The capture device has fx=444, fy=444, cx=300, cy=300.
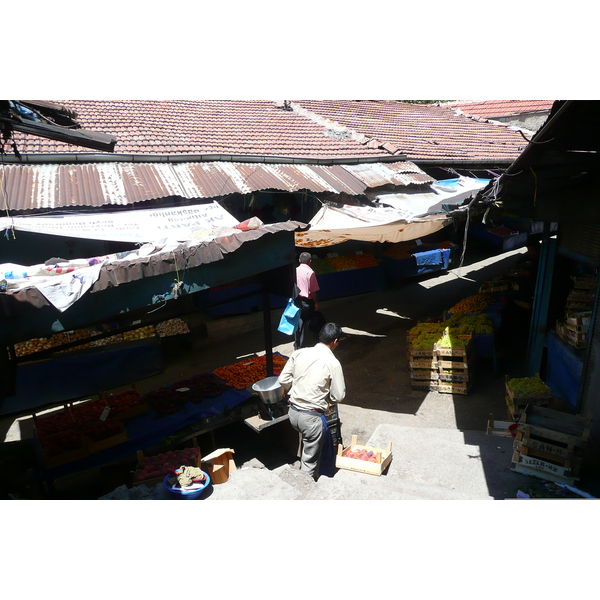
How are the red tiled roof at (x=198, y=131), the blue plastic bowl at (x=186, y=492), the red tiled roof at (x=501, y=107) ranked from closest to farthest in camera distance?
the blue plastic bowl at (x=186, y=492), the red tiled roof at (x=198, y=131), the red tiled roof at (x=501, y=107)

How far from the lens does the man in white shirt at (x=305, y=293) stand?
7.66 metres

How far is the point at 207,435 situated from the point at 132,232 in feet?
10.4

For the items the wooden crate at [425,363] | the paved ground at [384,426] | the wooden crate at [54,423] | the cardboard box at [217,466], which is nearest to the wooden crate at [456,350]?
the wooden crate at [425,363]

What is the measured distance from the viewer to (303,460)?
4.89 metres

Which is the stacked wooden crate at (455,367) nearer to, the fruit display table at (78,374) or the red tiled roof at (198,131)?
the fruit display table at (78,374)

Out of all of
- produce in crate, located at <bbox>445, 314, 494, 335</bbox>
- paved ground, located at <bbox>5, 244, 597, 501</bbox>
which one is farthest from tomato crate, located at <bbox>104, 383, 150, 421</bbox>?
produce in crate, located at <bbox>445, 314, 494, 335</bbox>

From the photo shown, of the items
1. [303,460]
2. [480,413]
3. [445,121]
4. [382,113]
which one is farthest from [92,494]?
[445,121]

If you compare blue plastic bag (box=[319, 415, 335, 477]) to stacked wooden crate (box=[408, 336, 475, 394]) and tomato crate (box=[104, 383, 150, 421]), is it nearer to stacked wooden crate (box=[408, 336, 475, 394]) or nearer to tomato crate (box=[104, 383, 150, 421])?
tomato crate (box=[104, 383, 150, 421])

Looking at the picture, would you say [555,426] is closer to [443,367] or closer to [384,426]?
[384,426]

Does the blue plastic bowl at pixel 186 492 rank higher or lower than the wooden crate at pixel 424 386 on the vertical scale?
higher

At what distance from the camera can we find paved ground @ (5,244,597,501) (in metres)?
4.46

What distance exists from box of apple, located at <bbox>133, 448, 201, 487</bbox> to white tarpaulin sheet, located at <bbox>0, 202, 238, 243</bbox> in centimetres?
261

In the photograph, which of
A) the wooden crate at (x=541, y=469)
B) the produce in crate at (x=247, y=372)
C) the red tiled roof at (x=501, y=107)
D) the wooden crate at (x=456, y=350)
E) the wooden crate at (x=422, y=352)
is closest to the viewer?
the wooden crate at (x=541, y=469)

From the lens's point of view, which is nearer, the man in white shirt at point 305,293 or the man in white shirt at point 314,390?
the man in white shirt at point 314,390
